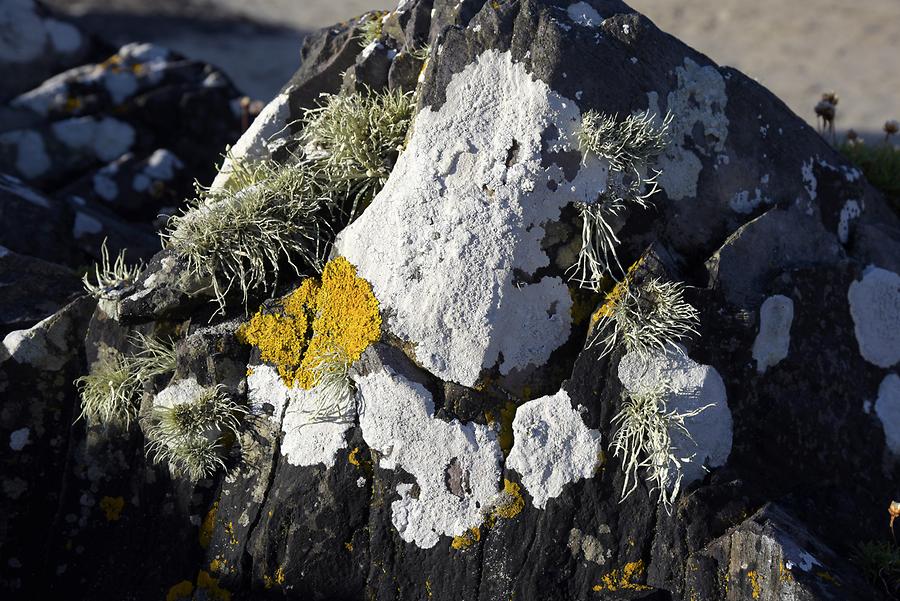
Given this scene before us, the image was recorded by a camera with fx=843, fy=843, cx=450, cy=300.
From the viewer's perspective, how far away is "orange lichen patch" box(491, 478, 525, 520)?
352 centimetres

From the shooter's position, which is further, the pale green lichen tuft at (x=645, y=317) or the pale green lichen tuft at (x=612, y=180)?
the pale green lichen tuft at (x=612, y=180)

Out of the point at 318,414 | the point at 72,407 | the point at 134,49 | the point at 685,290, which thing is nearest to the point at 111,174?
the point at 134,49

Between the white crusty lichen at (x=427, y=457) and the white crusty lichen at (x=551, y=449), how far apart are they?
11cm

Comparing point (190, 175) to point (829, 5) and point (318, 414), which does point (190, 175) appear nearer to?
point (318, 414)

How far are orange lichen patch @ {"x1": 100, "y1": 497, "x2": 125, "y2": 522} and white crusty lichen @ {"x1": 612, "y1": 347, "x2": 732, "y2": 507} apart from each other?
2.35 meters

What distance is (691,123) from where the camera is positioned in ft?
13.5

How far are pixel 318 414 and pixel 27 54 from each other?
8.48 meters

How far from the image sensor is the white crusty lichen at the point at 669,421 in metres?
3.50

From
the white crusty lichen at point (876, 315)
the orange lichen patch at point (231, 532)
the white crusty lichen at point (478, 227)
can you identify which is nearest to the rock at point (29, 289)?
the orange lichen patch at point (231, 532)

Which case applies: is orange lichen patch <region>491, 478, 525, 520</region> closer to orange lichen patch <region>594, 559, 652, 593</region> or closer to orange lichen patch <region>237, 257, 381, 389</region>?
orange lichen patch <region>594, 559, 652, 593</region>

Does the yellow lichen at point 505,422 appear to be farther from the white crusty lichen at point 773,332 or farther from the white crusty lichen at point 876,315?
the white crusty lichen at point 876,315

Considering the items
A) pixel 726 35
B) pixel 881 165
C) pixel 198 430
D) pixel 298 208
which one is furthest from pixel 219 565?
pixel 726 35

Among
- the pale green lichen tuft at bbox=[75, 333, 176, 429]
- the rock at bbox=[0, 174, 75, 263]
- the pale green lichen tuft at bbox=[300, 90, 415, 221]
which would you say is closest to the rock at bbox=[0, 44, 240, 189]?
the rock at bbox=[0, 174, 75, 263]

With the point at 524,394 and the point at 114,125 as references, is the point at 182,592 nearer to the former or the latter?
the point at 524,394
